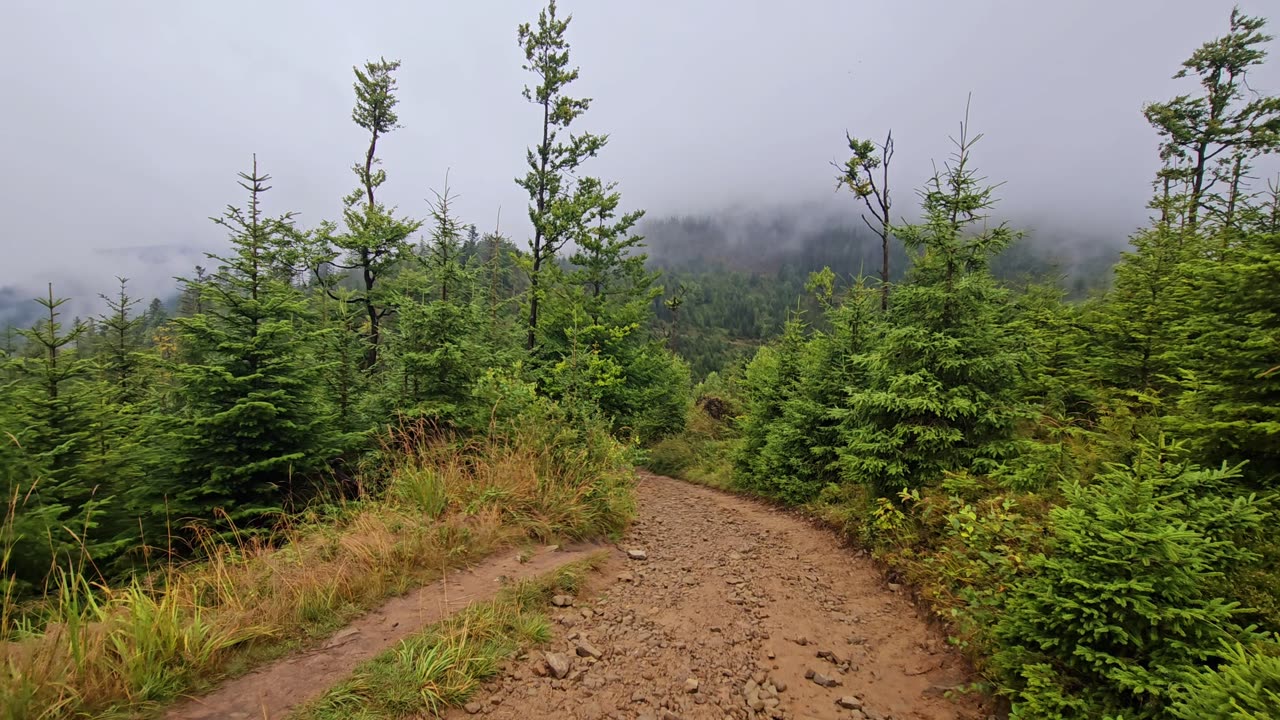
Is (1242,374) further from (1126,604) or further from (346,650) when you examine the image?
(346,650)

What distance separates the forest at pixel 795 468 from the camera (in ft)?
9.23

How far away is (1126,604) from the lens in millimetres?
2777

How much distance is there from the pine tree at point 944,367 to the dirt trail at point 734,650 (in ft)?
5.91

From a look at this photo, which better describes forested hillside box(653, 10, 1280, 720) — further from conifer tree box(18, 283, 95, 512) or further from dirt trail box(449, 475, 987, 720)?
conifer tree box(18, 283, 95, 512)

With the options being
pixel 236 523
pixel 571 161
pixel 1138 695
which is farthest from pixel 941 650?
pixel 571 161

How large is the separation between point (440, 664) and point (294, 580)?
1613 mm

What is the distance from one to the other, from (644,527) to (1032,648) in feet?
16.5

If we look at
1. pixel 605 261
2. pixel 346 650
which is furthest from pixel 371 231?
pixel 346 650

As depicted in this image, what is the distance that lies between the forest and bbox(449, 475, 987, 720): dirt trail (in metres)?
0.50

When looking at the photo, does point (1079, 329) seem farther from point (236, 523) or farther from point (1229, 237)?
point (236, 523)

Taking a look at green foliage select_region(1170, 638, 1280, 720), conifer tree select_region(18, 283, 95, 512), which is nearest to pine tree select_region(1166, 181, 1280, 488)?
green foliage select_region(1170, 638, 1280, 720)

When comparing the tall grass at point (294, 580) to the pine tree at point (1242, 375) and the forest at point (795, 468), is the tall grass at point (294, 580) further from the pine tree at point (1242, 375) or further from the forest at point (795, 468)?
the pine tree at point (1242, 375)

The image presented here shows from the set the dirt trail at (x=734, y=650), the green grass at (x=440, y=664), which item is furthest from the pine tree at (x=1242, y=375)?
the green grass at (x=440, y=664)

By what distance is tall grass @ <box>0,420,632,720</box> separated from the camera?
2598 mm
